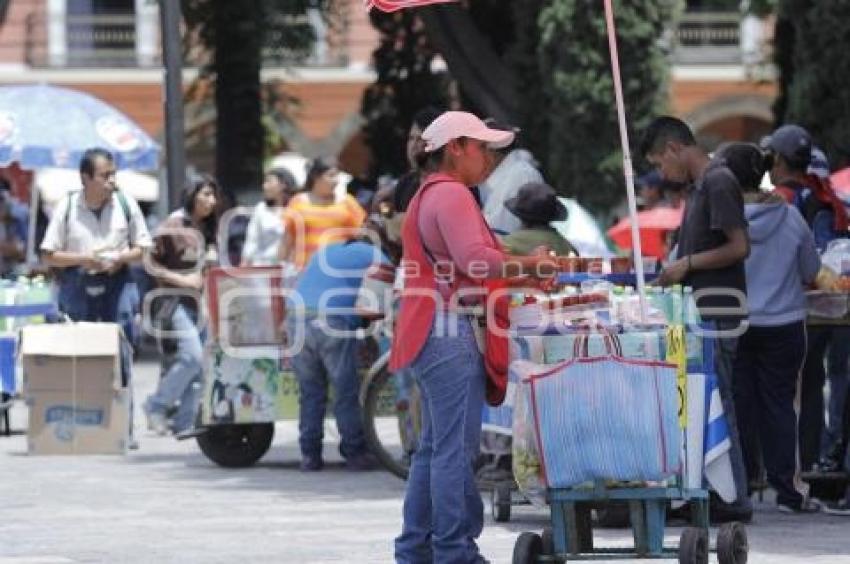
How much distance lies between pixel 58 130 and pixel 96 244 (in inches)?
169

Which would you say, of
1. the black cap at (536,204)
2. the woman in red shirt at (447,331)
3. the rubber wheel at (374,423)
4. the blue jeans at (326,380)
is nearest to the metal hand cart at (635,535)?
the woman in red shirt at (447,331)

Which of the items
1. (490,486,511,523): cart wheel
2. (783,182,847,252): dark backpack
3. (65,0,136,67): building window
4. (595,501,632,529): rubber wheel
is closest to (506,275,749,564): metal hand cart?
(595,501,632,529): rubber wheel

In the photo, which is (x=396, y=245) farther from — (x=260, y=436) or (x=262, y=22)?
(x=262, y=22)

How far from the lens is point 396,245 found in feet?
51.7

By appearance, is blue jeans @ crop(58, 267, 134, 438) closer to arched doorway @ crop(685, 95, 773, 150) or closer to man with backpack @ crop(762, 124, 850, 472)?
man with backpack @ crop(762, 124, 850, 472)

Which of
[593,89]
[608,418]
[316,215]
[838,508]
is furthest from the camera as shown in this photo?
[593,89]

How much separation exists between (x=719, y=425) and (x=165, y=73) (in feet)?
28.3

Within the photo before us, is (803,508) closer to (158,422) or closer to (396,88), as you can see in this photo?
(158,422)

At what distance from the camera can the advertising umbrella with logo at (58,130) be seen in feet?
73.5

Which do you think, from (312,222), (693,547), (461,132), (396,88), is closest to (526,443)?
(693,547)

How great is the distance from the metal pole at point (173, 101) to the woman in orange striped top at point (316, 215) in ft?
2.85

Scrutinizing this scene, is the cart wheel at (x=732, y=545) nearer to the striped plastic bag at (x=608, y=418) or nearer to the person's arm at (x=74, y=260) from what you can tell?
the striped plastic bag at (x=608, y=418)

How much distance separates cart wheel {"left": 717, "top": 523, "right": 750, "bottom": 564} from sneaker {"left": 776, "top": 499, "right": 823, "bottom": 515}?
280cm

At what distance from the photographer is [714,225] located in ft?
42.5
